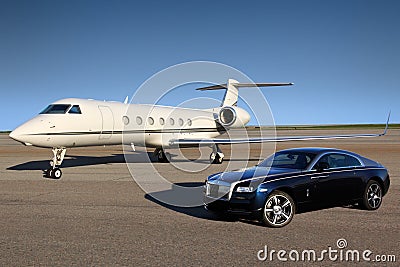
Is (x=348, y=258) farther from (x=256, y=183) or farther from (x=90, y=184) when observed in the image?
(x=90, y=184)

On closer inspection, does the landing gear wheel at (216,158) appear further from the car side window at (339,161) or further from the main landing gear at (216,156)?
the car side window at (339,161)

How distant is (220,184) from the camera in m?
7.44

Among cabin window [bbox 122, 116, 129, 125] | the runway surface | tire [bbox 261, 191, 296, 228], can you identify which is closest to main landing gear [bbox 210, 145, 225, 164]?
cabin window [bbox 122, 116, 129, 125]

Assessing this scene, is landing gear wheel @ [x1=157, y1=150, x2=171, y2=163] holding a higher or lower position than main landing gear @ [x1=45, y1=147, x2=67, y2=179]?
higher

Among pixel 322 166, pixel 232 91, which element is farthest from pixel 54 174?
pixel 232 91

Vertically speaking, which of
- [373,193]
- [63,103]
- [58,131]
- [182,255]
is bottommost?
[182,255]

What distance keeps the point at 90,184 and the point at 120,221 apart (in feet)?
18.0

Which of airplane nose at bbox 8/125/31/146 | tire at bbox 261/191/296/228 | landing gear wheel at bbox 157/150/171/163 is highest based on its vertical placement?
airplane nose at bbox 8/125/31/146

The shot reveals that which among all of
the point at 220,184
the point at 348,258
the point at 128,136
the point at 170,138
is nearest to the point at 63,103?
the point at 128,136

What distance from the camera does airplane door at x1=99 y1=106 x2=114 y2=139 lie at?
16.3 metres

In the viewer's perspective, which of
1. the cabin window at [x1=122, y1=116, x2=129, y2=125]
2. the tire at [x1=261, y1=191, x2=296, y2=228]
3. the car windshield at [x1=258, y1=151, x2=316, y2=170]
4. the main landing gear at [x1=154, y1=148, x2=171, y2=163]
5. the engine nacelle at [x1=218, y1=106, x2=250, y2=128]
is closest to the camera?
the tire at [x1=261, y1=191, x2=296, y2=228]

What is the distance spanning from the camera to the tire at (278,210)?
701cm

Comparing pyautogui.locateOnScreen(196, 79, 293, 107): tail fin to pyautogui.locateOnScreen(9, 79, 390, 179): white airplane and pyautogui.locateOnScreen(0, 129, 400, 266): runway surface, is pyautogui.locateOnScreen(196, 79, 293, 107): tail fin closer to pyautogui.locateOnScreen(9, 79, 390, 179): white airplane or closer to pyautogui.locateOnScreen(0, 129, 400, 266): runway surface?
pyautogui.locateOnScreen(9, 79, 390, 179): white airplane

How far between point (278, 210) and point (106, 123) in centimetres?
1086
